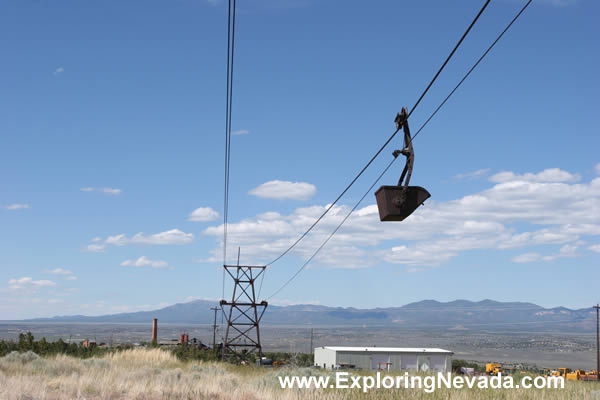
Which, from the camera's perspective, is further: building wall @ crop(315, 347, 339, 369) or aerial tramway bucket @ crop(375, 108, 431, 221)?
building wall @ crop(315, 347, 339, 369)

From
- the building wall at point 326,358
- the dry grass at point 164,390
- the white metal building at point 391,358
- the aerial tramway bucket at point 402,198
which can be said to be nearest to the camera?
the aerial tramway bucket at point 402,198

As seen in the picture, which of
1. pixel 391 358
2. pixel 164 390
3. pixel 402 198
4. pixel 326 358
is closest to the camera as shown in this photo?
pixel 402 198

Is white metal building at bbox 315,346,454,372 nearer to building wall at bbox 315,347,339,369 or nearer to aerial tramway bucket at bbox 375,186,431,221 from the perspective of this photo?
building wall at bbox 315,347,339,369

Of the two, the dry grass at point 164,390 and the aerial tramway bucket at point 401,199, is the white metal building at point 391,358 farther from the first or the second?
the aerial tramway bucket at point 401,199

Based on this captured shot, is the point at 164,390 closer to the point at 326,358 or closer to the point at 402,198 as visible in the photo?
the point at 402,198

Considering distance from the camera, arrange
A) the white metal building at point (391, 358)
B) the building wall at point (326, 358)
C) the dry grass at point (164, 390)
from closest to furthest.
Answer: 1. the dry grass at point (164, 390)
2. the white metal building at point (391, 358)
3. the building wall at point (326, 358)

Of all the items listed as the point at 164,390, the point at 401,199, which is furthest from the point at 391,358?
the point at 401,199

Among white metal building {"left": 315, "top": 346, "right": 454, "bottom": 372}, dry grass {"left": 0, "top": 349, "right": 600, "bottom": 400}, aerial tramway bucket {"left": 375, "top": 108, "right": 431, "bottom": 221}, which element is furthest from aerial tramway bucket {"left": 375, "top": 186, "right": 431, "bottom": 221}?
white metal building {"left": 315, "top": 346, "right": 454, "bottom": 372}

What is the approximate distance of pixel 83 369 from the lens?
84.0ft

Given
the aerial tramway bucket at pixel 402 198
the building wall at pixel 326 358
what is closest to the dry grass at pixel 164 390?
the aerial tramway bucket at pixel 402 198

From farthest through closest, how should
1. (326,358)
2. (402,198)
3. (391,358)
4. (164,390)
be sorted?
1. (326,358)
2. (391,358)
3. (164,390)
4. (402,198)

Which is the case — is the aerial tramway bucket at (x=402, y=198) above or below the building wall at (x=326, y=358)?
above

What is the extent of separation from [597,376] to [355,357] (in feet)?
79.6

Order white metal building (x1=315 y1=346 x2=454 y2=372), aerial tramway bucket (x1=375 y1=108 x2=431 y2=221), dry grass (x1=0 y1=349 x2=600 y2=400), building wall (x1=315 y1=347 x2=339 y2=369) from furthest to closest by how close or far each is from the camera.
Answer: building wall (x1=315 y1=347 x2=339 y2=369), white metal building (x1=315 y1=346 x2=454 y2=372), dry grass (x1=0 y1=349 x2=600 y2=400), aerial tramway bucket (x1=375 y1=108 x2=431 y2=221)
